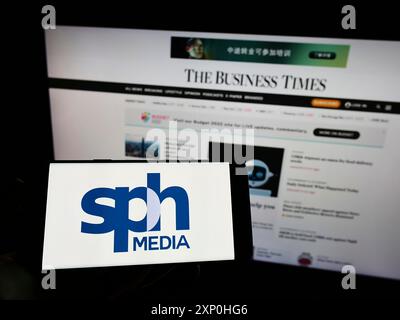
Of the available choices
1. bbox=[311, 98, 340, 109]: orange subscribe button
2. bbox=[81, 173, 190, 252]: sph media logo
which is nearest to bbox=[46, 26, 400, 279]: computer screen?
bbox=[311, 98, 340, 109]: orange subscribe button

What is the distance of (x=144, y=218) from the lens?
18.7 inches

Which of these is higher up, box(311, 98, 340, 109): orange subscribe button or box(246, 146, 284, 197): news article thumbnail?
box(311, 98, 340, 109): orange subscribe button

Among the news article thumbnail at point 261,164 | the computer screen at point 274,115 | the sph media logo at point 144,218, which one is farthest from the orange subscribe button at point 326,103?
the sph media logo at point 144,218

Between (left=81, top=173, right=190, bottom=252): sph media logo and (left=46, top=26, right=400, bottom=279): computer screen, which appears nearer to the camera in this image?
(left=81, top=173, right=190, bottom=252): sph media logo

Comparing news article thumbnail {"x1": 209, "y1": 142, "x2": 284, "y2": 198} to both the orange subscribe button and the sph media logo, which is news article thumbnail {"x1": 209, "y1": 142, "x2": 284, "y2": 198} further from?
the sph media logo

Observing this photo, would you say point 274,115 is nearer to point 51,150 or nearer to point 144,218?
point 144,218

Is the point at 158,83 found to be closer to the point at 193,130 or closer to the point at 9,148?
the point at 193,130

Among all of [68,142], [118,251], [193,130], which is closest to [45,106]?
[68,142]

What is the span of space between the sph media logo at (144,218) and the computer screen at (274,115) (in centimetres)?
29

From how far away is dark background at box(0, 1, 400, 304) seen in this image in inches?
20.6

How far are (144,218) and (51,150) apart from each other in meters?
0.49

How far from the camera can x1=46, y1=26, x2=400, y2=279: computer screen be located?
65 cm

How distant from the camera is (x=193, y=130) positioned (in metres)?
0.74
